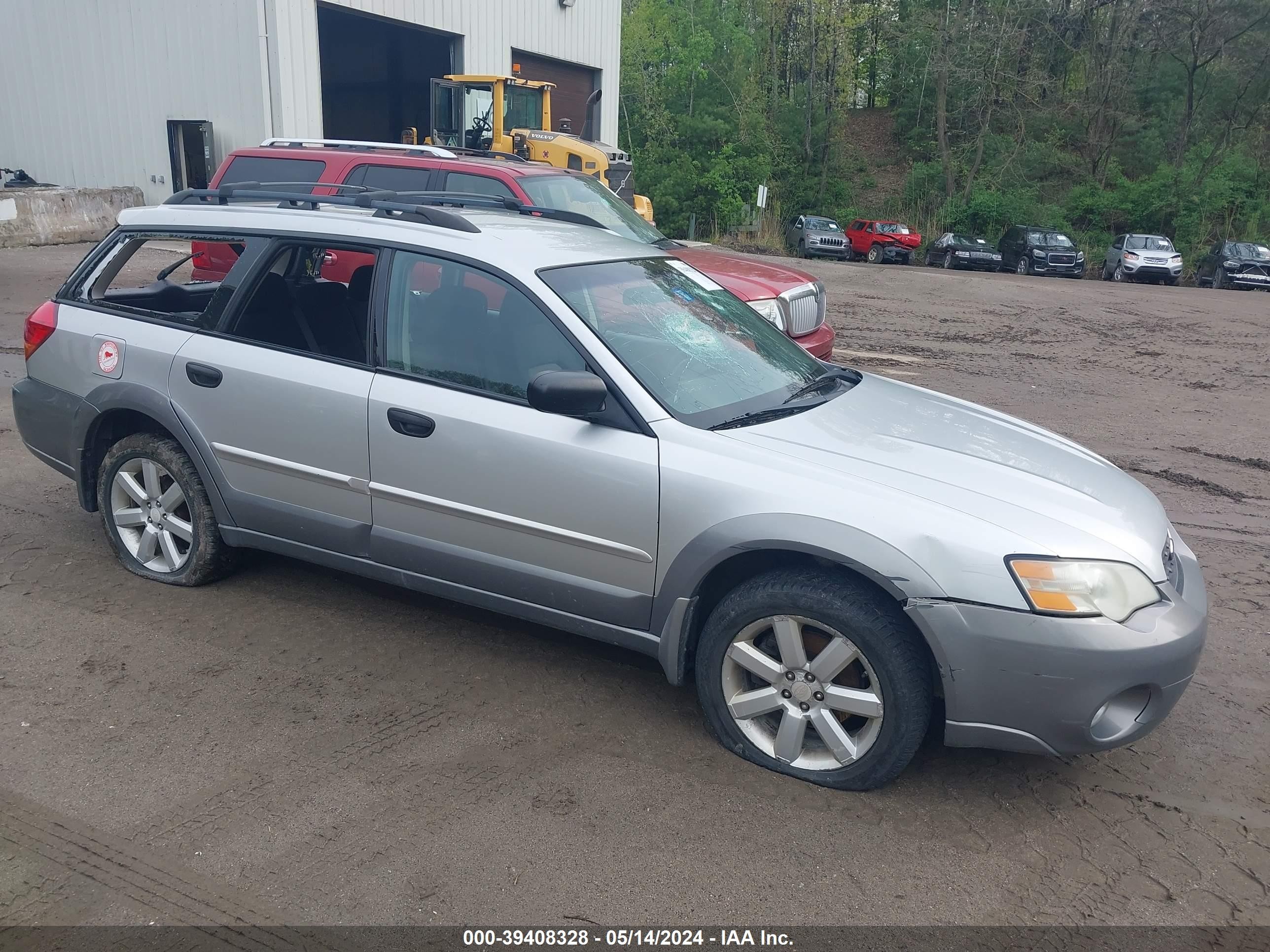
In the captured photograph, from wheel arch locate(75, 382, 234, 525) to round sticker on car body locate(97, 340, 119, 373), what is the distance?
0.27ft

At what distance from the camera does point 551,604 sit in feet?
12.8

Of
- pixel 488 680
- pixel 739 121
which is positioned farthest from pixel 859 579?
pixel 739 121

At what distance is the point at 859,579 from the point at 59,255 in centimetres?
1887

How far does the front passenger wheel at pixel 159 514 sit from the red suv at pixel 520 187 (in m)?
3.05

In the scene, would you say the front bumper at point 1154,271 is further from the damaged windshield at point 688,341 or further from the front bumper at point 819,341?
the damaged windshield at point 688,341

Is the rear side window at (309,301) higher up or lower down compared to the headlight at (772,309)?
higher up

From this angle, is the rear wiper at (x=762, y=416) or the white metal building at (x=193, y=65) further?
the white metal building at (x=193, y=65)

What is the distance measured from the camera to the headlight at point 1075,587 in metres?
3.12


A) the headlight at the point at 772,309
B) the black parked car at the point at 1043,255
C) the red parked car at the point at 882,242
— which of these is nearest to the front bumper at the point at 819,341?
the headlight at the point at 772,309

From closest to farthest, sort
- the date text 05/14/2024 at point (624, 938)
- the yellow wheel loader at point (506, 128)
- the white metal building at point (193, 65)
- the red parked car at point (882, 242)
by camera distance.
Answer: the date text 05/14/2024 at point (624, 938), the yellow wheel loader at point (506, 128), the white metal building at point (193, 65), the red parked car at point (882, 242)

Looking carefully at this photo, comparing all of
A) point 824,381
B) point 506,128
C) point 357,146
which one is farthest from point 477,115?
point 824,381

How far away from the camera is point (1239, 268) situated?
2953 cm

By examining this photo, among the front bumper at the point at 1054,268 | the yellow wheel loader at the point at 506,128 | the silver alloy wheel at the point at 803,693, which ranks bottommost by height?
the front bumper at the point at 1054,268

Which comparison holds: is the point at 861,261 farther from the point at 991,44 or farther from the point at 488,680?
the point at 488,680
